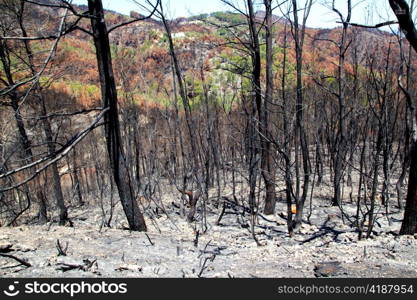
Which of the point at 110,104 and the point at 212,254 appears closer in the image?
the point at 212,254

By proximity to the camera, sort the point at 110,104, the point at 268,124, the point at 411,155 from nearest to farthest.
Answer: the point at 411,155 < the point at 110,104 < the point at 268,124

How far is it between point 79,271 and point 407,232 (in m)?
4.77

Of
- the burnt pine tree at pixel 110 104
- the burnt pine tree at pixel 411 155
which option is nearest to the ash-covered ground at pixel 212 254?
the burnt pine tree at pixel 411 155

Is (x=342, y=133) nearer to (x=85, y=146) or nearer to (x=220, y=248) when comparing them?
(x=220, y=248)

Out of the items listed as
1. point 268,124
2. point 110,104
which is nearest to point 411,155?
point 268,124

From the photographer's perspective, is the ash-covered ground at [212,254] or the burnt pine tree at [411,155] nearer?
the ash-covered ground at [212,254]

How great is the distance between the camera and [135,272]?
418 cm

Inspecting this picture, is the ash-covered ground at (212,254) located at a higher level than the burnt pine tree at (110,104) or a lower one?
lower

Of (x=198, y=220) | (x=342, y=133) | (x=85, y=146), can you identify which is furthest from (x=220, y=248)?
(x=85, y=146)

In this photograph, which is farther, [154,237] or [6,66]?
[6,66]

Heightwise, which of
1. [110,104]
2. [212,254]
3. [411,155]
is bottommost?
[212,254]

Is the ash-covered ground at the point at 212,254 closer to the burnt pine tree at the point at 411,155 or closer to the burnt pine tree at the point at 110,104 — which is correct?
the burnt pine tree at the point at 411,155

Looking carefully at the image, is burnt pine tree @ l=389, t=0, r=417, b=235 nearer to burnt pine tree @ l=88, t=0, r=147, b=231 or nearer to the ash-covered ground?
the ash-covered ground

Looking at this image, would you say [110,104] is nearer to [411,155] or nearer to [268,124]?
[268,124]
